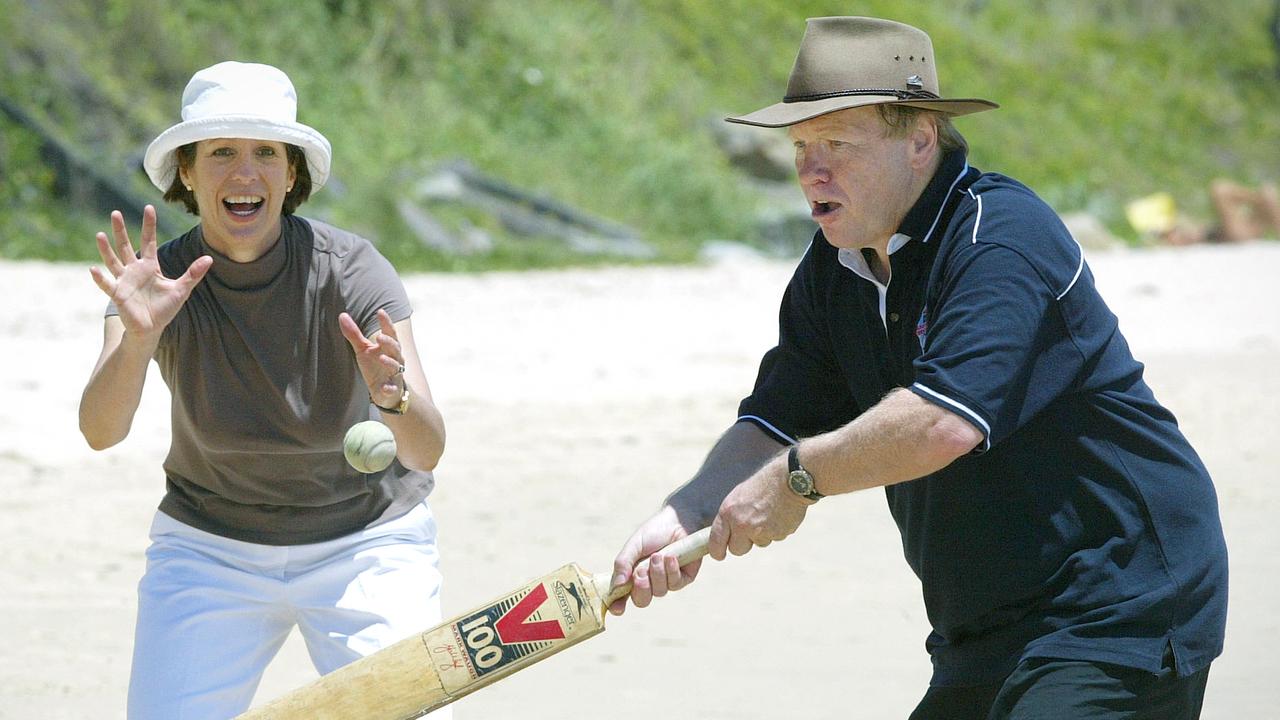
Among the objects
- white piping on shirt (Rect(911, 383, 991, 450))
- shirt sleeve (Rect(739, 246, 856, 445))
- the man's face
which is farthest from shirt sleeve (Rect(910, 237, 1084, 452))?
shirt sleeve (Rect(739, 246, 856, 445))

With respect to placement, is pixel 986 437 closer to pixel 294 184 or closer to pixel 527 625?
pixel 527 625

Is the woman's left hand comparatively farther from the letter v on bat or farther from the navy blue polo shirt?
the navy blue polo shirt

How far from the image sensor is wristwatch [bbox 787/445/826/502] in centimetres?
286

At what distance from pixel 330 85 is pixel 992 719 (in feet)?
54.7

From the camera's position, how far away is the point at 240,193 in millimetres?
3441

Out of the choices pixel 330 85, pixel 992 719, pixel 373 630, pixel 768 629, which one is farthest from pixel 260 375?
pixel 330 85

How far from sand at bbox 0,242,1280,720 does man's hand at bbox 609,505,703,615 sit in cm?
196

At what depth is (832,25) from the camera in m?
3.05

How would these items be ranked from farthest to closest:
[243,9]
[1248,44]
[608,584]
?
[1248,44], [243,9], [608,584]

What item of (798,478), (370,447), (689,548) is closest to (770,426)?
(689,548)

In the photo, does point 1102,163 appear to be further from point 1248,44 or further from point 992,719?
point 992,719

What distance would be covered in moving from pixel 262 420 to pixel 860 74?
1493mm

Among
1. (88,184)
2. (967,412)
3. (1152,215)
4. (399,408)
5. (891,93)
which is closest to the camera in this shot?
(967,412)

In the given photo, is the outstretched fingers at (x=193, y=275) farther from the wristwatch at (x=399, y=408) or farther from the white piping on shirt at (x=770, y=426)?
the white piping on shirt at (x=770, y=426)
